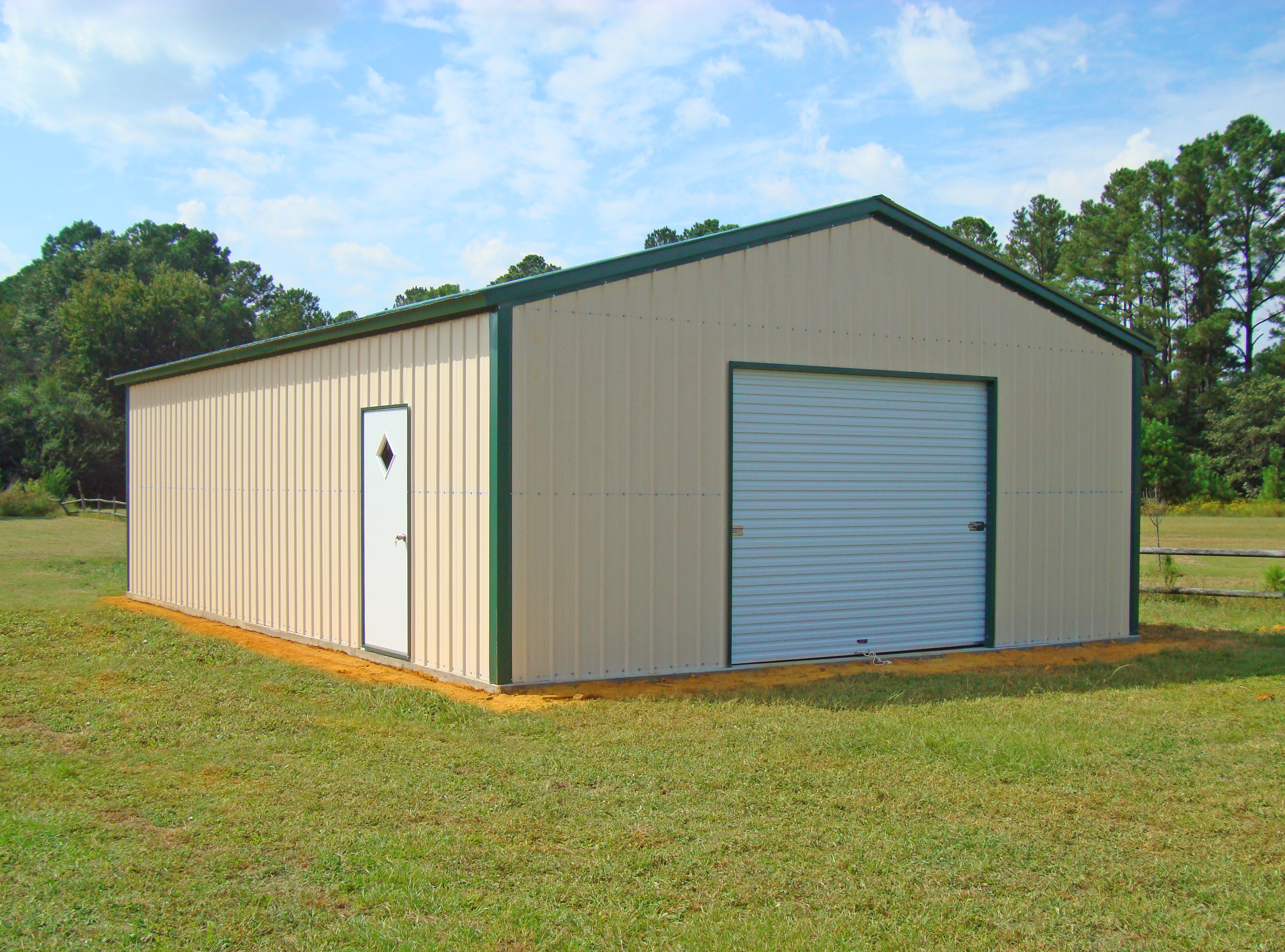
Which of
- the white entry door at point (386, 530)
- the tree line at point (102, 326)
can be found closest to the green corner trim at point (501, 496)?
the white entry door at point (386, 530)

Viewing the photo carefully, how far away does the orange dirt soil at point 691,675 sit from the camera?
8.41 metres

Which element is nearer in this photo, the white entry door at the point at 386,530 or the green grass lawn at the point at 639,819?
the green grass lawn at the point at 639,819

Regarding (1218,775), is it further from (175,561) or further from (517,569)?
(175,561)

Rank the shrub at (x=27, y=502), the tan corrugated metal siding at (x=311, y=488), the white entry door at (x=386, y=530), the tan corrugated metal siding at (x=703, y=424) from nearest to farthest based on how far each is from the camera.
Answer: the tan corrugated metal siding at (x=703, y=424) → the tan corrugated metal siding at (x=311, y=488) → the white entry door at (x=386, y=530) → the shrub at (x=27, y=502)

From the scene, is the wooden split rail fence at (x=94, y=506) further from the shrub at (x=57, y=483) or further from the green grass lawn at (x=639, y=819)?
the green grass lawn at (x=639, y=819)

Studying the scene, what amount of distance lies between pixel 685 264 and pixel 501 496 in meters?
2.70

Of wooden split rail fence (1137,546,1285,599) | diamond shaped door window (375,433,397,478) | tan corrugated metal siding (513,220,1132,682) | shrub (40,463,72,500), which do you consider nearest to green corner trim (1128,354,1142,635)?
tan corrugated metal siding (513,220,1132,682)

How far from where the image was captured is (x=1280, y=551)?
47.2 ft

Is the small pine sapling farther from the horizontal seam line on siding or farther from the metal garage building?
the horizontal seam line on siding

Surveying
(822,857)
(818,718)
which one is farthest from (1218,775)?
(822,857)

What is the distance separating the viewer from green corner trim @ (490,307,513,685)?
336 inches

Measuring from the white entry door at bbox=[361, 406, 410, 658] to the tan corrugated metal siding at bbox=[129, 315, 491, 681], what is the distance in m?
0.12

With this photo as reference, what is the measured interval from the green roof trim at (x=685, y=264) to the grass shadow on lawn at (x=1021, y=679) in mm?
3520

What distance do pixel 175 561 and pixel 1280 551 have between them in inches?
586
